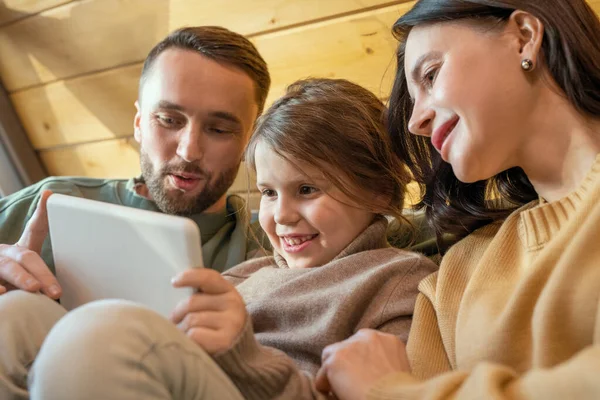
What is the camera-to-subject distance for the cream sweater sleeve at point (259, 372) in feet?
2.53

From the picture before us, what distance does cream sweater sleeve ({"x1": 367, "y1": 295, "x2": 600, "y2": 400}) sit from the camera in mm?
583

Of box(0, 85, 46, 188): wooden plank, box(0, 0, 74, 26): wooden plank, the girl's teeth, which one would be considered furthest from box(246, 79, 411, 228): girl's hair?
box(0, 85, 46, 188): wooden plank

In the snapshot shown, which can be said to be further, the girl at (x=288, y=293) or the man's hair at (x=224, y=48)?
the man's hair at (x=224, y=48)

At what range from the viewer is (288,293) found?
3.53 feet

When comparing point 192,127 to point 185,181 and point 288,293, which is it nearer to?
point 185,181

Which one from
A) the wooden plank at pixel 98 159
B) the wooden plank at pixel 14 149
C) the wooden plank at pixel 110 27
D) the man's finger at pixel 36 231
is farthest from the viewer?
the wooden plank at pixel 14 149

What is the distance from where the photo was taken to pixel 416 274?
107cm

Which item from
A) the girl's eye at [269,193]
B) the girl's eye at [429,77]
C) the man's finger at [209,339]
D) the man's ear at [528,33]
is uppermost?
the man's ear at [528,33]

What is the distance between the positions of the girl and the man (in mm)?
264

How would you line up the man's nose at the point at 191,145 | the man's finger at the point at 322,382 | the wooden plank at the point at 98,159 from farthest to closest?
the wooden plank at the point at 98,159, the man's nose at the point at 191,145, the man's finger at the point at 322,382

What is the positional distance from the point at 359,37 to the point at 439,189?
1.68ft

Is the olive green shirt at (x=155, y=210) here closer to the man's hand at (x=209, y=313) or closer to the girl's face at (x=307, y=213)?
the girl's face at (x=307, y=213)

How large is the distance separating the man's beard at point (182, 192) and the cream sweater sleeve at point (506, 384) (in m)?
0.84

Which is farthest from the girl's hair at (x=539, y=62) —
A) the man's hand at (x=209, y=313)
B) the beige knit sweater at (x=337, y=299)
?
the man's hand at (x=209, y=313)
